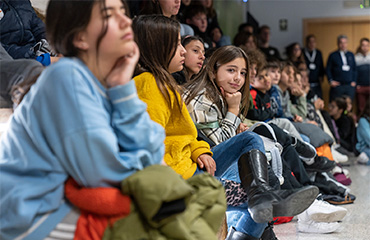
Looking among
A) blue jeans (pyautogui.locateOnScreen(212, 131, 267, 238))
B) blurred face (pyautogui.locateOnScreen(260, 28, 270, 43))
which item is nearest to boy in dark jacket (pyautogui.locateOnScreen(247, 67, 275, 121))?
blue jeans (pyautogui.locateOnScreen(212, 131, 267, 238))

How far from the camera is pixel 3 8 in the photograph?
2336 mm

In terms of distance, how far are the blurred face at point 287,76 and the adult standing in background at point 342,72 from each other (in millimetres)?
3767

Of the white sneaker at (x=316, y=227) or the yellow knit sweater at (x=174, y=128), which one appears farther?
the white sneaker at (x=316, y=227)

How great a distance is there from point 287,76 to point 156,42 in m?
2.82

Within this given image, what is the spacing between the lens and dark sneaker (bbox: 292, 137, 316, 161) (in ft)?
10.3

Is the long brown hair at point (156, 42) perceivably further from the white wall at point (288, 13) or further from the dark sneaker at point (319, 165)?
the white wall at point (288, 13)

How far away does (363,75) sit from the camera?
28.1 feet

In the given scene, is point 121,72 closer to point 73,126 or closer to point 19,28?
point 73,126

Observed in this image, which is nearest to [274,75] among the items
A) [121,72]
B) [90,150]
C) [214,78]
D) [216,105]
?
[214,78]

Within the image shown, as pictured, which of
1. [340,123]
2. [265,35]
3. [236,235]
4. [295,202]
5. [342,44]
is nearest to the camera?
[295,202]

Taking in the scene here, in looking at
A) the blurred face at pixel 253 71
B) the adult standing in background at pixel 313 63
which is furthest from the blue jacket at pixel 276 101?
the adult standing in background at pixel 313 63

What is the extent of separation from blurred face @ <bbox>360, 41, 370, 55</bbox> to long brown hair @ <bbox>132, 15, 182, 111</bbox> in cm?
731

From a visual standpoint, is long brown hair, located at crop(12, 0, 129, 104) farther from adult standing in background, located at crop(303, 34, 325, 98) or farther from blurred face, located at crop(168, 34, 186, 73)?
adult standing in background, located at crop(303, 34, 325, 98)

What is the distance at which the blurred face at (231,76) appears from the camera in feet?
8.68
